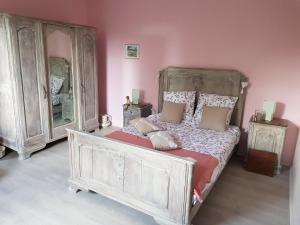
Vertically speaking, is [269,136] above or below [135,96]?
below

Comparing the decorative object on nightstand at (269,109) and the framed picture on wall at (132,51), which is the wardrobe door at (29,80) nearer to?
the framed picture on wall at (132,51)

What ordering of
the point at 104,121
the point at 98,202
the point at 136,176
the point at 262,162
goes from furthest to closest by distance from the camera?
the point at 104,121 → the point at 262,162 → the point at 98,202 → the point at 136,176

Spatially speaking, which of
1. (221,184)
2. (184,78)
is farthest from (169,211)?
(184,78)

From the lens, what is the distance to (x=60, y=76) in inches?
148

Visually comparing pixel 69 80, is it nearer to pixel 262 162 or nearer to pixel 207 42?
pixel 207 42

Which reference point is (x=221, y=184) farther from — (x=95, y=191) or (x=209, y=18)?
(x=209, y=18)

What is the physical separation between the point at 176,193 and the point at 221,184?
1122 millimetres

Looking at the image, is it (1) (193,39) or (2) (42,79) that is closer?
(2) (42,79)

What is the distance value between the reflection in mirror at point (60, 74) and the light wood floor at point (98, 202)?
0.95m

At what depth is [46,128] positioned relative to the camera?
362 centimetres

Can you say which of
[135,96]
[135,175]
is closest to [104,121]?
[135,96]

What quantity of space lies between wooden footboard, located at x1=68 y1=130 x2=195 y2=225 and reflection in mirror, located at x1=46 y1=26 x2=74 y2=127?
1.45 metres

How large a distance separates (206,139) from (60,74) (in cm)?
241

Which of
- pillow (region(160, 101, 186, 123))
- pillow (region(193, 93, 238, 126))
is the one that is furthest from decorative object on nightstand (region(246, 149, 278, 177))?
pillow (region(160, 101, 186, 123))
